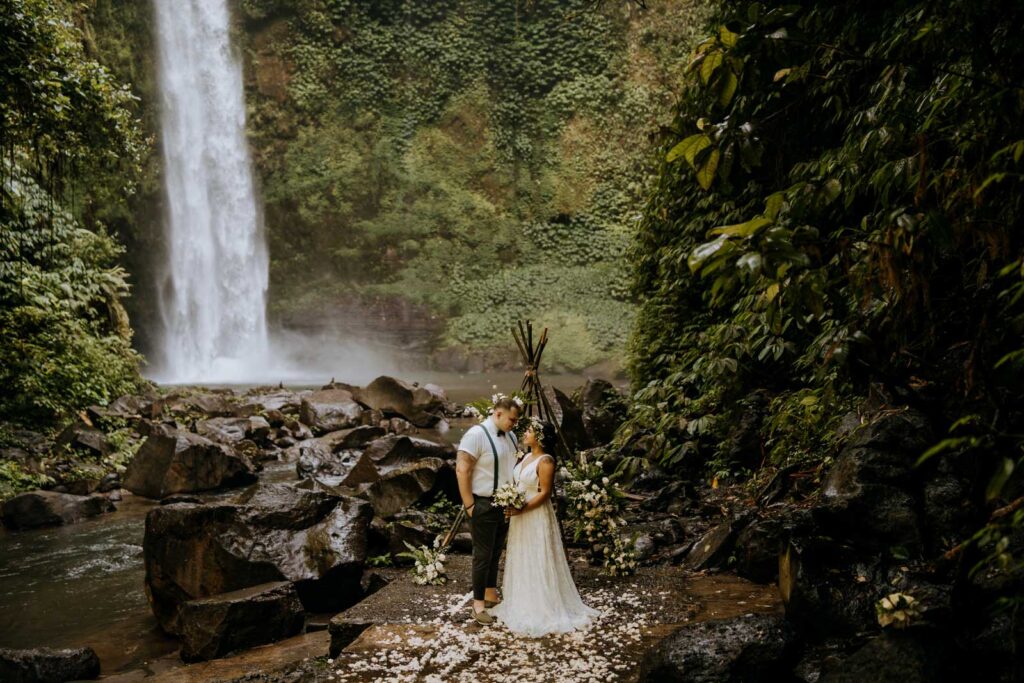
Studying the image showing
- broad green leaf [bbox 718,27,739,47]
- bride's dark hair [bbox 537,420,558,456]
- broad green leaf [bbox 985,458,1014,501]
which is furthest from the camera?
bride's dark hair [bbox 537,420,558,456]

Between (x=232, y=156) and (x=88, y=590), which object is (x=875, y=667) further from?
(x=232, y=156)

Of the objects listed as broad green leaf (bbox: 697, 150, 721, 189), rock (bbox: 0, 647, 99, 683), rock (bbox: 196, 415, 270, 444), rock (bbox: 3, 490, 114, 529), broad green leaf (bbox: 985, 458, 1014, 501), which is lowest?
rock (bbox: 0, 647, 99, 683)

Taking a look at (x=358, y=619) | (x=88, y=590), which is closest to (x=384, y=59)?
(x=88, y=590)

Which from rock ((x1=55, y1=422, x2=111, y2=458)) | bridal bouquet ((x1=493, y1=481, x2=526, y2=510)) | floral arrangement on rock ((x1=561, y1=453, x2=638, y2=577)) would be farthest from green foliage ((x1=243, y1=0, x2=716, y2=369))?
bridal bouquet ((x1=493, y1=481, x2=526, y2=510))

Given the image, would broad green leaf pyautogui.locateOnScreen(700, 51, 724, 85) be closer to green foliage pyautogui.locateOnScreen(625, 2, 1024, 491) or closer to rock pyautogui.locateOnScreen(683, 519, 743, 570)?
green foliage pyautogui.locateOnScreen(625, 2, 1024, 491)

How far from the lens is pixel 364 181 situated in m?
33.7

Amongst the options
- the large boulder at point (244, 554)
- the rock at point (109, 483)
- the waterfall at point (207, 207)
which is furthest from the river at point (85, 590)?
the waterfall at point (207, 207)

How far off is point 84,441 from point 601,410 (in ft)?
29.7

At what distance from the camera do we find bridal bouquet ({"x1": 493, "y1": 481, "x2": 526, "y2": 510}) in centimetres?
576

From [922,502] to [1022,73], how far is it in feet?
8.86

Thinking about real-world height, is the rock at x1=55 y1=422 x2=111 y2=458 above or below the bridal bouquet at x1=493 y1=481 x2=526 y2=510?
above

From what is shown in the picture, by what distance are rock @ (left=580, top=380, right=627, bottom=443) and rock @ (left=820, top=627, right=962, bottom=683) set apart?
7.89m

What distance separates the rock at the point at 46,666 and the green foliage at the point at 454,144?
84.4 feet

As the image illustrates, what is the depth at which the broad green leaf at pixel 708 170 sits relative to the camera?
3078mm
